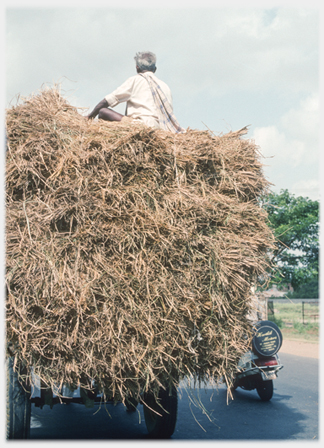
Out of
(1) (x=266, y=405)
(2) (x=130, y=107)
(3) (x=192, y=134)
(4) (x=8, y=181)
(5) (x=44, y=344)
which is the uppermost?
(2) (x=130, y=107)

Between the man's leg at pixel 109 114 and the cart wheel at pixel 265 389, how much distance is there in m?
Result: 4.27

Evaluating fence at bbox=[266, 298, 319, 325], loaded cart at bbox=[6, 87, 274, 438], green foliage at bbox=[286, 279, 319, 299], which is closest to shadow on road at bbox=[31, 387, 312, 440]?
loaded cart at bbox=[6, 87, 274, 438]

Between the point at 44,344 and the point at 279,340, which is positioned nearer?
the point at 44,344

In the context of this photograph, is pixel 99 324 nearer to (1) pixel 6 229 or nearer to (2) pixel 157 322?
(2) pixel 157 322

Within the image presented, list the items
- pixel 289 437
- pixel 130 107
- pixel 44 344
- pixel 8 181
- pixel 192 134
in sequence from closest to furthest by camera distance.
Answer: pixel 44 344
pixel 8 181
pixel 192 134
pixel 130 107
pixel 289 437

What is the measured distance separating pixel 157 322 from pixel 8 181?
129 centimetres

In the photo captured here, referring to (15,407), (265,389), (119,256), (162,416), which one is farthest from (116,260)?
(265,389)

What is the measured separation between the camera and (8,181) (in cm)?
252

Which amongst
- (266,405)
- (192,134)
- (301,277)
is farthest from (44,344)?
(301,277)

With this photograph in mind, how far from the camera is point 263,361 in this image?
502 cm

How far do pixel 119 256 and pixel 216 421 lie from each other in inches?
120

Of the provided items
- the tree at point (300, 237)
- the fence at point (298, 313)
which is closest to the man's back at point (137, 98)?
the fence at point (298, 313)

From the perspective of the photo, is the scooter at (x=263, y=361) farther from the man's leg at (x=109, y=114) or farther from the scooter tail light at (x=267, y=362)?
the man's leg at (x=109, y=114)

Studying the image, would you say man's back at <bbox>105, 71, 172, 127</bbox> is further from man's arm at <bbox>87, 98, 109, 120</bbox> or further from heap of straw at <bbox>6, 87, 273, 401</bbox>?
heap of straw at <bbox>6, 87, 273, 401</bbox>
